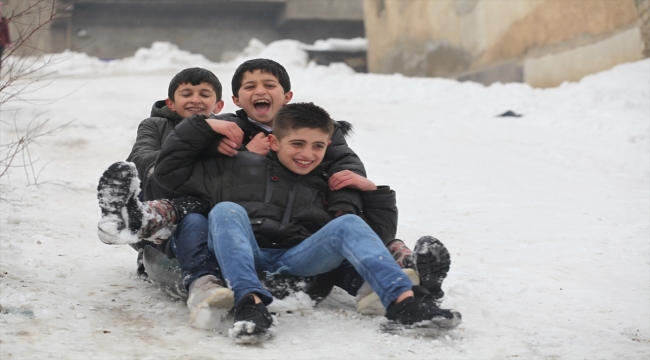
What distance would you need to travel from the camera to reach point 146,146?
12.4ft

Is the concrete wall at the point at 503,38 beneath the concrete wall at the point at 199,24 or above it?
beneath

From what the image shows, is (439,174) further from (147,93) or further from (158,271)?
(147,93)

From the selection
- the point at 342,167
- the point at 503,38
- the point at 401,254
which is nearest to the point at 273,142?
the point at 342,167

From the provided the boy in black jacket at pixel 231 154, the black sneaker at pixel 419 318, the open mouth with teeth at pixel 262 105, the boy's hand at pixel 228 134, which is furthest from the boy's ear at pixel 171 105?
the black sneaker at pixel 419 318

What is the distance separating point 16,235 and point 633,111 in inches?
260

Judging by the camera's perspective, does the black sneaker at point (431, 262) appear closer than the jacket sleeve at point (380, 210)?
Yes

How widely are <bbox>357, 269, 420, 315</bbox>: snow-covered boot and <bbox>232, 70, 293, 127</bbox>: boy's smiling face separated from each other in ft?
3.17

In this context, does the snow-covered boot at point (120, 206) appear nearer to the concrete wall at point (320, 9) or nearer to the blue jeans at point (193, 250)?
the blue jeans at point (193, 250)

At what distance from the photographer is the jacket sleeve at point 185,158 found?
10.3 ft

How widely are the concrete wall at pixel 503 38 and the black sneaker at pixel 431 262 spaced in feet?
23.0

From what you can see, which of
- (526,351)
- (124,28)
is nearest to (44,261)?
(526,351)

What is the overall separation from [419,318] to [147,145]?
1.78m

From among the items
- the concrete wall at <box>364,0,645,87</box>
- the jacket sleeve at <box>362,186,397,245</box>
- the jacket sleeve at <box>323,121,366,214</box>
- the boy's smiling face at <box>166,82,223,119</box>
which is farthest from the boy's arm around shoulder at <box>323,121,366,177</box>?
the concrete wall at <box>364,0,645,87</box>

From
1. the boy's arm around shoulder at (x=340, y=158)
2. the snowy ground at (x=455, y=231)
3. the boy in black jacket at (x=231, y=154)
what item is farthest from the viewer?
the boy's arm around shoulder at (x=340, y=158)
